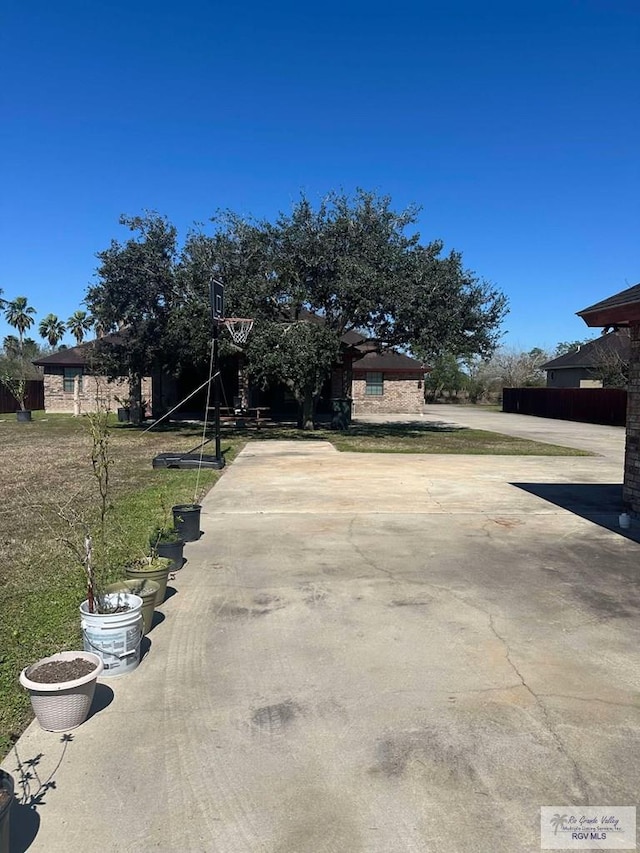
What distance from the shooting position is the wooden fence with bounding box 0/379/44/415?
34.3 meters

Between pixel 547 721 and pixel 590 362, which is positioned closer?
pixel 547 721

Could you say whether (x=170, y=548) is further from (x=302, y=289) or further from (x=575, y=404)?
(x=575, y=404)

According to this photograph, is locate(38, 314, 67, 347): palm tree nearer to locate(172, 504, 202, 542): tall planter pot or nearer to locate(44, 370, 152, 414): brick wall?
locate(44, 370, 152, 414): brick wall

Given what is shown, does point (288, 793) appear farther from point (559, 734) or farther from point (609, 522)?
point (609, 522)

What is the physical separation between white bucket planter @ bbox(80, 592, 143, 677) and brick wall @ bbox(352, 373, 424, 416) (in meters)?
32.4

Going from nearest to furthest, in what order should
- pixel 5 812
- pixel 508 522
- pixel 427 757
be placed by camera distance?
pixel 5 812, pixel 427 757, pixel 508 522

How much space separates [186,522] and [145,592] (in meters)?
2.30

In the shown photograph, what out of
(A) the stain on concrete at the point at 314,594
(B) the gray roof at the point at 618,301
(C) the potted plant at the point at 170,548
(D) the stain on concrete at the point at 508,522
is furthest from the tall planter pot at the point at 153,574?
(B) the gray roof at the point at 618,301

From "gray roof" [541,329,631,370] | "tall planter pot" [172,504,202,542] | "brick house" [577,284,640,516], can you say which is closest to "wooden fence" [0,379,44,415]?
"tall planter pot" [172,504,202,542]

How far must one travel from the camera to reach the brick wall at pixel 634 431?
8.08m

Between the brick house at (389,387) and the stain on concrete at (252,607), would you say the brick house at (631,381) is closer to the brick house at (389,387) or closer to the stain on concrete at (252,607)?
the stain on concrete at (252,607)

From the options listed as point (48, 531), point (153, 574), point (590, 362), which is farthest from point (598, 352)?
point (153, 574)

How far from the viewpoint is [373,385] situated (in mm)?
36000

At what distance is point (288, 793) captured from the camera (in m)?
2.53
